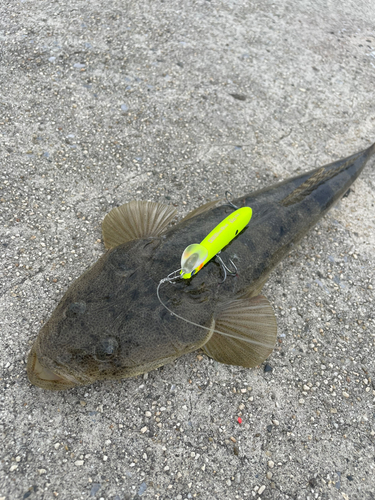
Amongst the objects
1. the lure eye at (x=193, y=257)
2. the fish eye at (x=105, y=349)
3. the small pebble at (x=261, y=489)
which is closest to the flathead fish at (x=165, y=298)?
the fish eye at (x=105, y=349)

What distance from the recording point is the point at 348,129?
535cm

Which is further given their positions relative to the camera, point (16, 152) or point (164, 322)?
point (16, 152)

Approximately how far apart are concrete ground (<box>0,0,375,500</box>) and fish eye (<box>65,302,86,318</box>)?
1.88ft

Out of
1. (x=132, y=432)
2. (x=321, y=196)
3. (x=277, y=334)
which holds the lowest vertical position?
(x=132, y=432)

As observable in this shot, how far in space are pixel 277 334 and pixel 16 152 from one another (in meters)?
3.17

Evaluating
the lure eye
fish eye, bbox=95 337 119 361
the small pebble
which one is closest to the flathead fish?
fish eye, bbox=95 337 119 361

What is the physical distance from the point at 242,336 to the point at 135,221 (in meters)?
1.43

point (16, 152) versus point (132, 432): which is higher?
point (16, 152)

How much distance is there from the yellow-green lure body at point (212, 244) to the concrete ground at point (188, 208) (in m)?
0.78

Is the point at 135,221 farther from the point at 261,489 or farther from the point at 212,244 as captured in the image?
the point at 261,489

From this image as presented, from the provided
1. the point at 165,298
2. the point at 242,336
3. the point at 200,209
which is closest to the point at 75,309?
the point at 165,298

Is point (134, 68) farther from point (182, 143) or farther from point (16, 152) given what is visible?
point (16, 152)

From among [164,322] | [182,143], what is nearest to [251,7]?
[182,143]

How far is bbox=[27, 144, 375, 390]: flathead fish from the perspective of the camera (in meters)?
2.57
